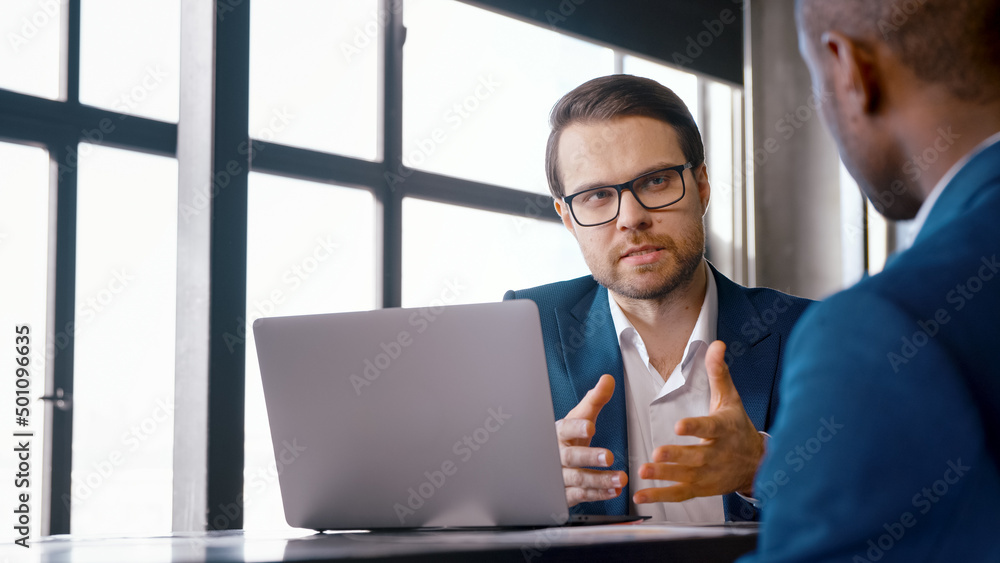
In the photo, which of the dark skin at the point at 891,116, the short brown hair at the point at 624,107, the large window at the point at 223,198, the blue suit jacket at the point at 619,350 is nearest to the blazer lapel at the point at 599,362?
the blue suit jacket at the point at 619,350

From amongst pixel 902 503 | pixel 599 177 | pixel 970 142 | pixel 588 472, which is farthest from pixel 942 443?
pixel 599 177

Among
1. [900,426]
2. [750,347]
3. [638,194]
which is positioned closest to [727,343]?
[750,347]

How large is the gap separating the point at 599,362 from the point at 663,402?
0.17 m

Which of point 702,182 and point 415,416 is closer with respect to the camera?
point 415,416

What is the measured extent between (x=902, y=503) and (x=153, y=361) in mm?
2929

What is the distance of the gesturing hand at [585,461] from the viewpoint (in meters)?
1.32

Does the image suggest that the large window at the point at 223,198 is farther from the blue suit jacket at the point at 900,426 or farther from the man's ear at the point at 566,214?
the blue suit jacket at the point at 900,426

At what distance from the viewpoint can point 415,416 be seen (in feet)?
3.65

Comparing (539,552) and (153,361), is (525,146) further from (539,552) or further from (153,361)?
(539,552)

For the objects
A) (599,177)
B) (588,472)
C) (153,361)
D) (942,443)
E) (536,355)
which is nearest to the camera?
(942,443)

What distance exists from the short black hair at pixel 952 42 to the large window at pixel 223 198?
262 cm

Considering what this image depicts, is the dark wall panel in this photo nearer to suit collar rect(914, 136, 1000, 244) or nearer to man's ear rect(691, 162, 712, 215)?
man's ear rect(691, 162, 712, 215)

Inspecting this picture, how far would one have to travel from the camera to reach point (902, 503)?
0.51 metres

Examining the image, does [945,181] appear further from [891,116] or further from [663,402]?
[663,402]
